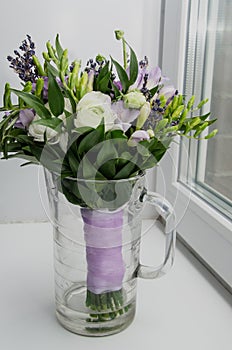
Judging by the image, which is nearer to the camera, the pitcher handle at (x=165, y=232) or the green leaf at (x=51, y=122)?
the green leaf at (x=51, y=122)

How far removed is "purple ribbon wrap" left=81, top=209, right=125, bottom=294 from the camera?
0.66m

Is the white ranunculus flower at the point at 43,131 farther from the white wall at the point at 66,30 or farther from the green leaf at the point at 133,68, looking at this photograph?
the white wall at the point at 66,30

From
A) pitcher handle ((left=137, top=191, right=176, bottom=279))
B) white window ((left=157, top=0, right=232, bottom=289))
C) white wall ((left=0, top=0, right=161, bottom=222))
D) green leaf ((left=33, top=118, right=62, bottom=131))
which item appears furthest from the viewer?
white wall ((left=0, top=0, right=161, bottom=222))

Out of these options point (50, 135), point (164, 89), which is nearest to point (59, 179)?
point (50, 135)

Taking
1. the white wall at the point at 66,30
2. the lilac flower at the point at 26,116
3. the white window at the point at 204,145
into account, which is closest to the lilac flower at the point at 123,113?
the lilac flower at the point at 26,116

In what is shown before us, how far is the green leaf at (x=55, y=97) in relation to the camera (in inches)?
22.8

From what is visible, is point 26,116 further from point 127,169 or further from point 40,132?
point 127,169

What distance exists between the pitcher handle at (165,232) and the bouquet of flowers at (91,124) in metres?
0.05

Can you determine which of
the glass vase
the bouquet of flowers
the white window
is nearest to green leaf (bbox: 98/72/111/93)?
the bouquet of flowers

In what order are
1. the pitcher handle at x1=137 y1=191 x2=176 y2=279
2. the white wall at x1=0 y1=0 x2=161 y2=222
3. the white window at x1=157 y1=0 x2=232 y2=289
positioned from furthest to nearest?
the white wall at x1=0 y1=0 x2=161 y2=222 < the white window at x1=157 y1=0 x2=232 y2=289 < the pitcher handle at x1=137 y1=191 x2=176 y2=279

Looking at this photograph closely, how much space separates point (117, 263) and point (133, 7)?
587 millimetres

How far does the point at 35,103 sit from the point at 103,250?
0.22m

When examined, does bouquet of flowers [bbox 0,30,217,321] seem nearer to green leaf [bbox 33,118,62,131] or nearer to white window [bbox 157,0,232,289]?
green leaf [bbox 33,118,62,131]

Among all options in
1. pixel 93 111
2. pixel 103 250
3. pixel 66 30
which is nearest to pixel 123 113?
pixel 93 111
